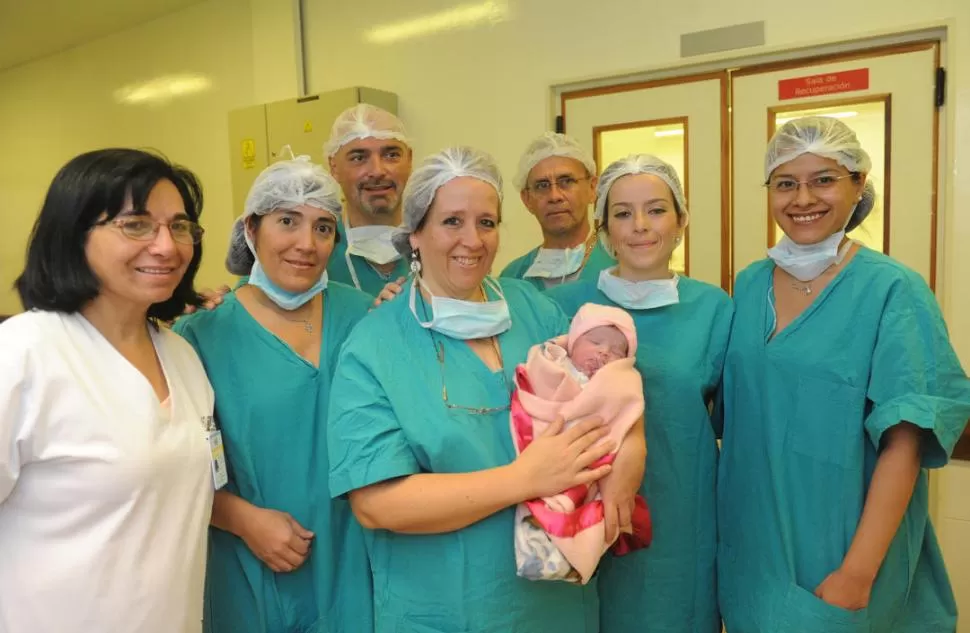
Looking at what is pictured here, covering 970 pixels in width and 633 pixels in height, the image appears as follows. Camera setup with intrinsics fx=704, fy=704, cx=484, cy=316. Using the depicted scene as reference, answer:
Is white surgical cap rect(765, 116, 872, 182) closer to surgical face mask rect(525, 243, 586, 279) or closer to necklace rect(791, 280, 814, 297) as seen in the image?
necklace rect(791, 280, 814, 297)

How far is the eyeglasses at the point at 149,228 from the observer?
1.25 meters

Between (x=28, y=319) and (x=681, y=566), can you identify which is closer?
(x=28, y=319)

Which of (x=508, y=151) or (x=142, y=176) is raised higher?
(x=508, y=151)

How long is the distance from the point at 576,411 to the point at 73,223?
0.96 meters

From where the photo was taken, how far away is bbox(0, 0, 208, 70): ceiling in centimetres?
474

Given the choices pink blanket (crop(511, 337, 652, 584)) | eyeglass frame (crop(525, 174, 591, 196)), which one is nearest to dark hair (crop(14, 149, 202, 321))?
pink blanket (crop(511, 337, 652, 584))

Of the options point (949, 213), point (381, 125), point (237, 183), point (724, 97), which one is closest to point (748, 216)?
point (724, 97)

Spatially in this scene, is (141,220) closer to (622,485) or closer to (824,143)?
(622,485)

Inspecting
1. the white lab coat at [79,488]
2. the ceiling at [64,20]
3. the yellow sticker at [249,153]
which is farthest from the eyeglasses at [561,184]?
the ceiling at [64,20]

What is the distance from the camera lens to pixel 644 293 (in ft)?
5.80

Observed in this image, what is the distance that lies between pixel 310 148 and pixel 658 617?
308cm

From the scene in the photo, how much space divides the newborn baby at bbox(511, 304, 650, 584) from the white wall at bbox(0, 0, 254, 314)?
12.4 ft

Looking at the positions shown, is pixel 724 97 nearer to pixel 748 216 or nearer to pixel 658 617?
pixel 748 216

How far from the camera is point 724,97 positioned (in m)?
3.07
